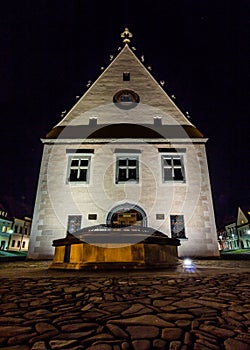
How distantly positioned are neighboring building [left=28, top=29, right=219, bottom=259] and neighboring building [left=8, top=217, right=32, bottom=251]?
4179cm

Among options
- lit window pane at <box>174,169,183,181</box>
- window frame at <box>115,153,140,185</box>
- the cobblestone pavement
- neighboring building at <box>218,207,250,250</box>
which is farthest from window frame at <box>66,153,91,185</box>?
neighboring building at <box>218,207,250,250</box>

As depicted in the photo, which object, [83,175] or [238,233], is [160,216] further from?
[238,233]

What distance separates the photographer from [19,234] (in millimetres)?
51500

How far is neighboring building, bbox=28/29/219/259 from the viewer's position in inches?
482

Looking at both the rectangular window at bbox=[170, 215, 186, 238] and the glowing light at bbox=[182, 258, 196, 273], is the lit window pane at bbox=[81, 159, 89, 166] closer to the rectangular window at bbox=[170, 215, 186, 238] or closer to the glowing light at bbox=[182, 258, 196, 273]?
the rectangular window at bbox=[170, 215, 186, 238]

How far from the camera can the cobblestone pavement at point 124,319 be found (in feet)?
4.40

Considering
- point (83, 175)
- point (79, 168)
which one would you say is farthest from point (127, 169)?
point (79, 168)

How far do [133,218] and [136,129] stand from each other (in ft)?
19.5

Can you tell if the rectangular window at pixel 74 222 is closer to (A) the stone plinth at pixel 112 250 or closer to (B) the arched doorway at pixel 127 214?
(B) the arched doorway at pixel 127 214

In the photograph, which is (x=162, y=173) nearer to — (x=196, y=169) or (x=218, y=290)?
(x=196, y=169)

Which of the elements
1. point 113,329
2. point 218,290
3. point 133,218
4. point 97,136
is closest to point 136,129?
point 97,136

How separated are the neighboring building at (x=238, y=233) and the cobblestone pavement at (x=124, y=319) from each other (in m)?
51.9

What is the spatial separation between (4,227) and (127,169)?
42577mm

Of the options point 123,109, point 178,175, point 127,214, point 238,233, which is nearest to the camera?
point 127,214
